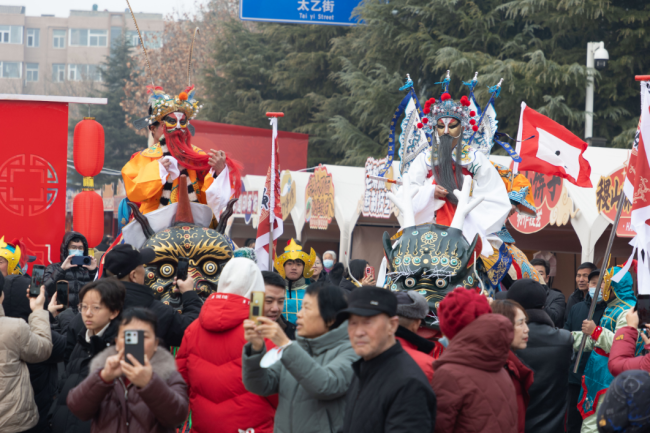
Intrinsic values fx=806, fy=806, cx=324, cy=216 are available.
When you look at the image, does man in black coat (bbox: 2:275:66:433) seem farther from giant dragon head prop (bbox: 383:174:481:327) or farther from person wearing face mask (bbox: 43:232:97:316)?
giant dragon head prop (bbox: 383:174:481:327)

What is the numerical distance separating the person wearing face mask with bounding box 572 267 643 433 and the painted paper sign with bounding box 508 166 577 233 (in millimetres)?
4835

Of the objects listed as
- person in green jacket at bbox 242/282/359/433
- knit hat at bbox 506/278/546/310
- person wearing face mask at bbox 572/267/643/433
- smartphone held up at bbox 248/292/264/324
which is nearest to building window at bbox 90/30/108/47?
person wearing face mask at bbox 572/267/643/433

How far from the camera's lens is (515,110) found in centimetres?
1883

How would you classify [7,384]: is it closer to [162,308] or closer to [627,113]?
[162,308]

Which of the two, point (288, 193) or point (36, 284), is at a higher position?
point (288, 193)

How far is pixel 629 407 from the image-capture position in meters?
2.82

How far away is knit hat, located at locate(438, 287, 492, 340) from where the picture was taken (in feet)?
11.8

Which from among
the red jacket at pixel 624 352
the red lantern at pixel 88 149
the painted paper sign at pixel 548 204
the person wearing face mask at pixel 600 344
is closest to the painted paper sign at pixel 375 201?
the painted paper sign at pixel 548 204

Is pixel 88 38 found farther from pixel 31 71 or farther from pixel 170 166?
pixel 170 166

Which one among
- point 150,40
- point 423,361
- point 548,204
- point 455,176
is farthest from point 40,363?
point 150,40

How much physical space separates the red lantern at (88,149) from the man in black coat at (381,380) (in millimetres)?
7043

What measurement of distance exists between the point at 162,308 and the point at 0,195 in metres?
5.21

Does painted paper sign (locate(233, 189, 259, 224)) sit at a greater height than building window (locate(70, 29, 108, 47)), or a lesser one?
lesser

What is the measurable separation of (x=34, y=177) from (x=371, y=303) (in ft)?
22.5
